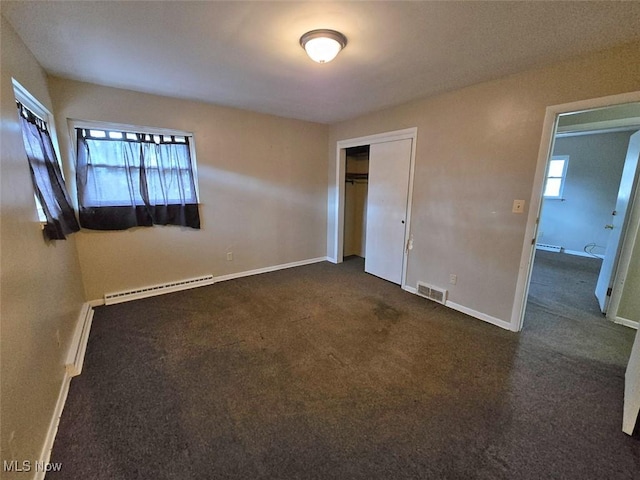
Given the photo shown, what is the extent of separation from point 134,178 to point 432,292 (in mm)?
3762

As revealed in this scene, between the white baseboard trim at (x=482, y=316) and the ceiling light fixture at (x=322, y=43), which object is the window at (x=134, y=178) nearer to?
the ceiling light fixture at (x=322, y=43)

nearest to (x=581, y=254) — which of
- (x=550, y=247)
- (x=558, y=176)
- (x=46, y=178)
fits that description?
(x=550, y=247)

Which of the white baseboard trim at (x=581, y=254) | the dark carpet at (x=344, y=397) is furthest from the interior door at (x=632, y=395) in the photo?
the white baseboard trim at (x=581, y=254)

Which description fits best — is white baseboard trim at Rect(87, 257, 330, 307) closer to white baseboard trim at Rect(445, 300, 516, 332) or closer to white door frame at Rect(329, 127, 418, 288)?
white door frame at Rect(329, 127, 418, 288)

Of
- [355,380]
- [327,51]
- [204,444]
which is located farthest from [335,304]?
[327,51]

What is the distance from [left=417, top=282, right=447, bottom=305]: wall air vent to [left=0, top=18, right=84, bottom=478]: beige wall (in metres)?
3.39

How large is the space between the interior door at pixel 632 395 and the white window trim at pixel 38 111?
3.90 metres

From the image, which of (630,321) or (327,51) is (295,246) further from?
(630,321)

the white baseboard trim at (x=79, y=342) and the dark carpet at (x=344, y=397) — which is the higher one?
the white baseboard trim at (x=79, y=342)

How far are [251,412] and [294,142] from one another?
144 inches

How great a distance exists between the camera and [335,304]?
3123mm

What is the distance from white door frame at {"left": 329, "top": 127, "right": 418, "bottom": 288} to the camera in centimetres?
334

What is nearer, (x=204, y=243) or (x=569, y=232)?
(x=204, y=243)

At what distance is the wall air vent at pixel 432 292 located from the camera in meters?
3.14
